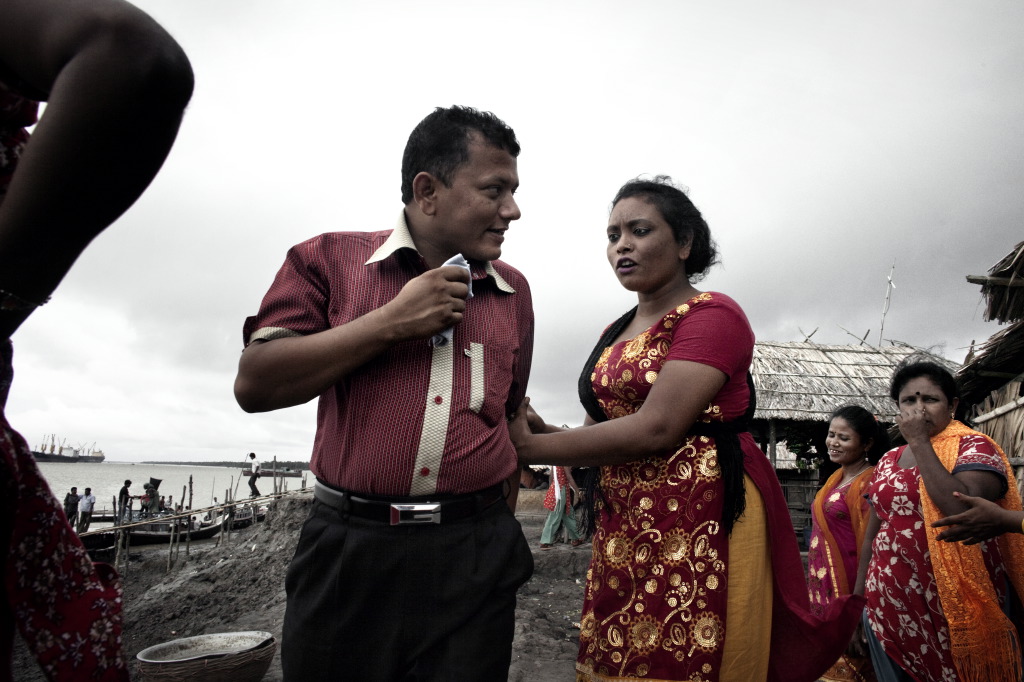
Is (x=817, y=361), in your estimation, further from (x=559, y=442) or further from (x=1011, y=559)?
(x=559, y=442)

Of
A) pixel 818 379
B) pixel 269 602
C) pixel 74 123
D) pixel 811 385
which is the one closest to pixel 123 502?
pixel 269 602

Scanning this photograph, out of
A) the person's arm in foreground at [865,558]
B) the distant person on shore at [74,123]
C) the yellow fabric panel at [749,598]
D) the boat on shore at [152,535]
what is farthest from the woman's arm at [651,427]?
the boat on shore at [152,535]

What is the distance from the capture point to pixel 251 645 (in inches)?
229

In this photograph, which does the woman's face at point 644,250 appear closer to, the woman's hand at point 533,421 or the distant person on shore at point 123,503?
the woman's hand at point 533,421

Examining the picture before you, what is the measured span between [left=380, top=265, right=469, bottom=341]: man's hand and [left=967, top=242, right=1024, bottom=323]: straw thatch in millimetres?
5359

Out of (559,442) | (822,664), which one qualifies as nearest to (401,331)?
(559,442)

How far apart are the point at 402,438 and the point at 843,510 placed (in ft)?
14.8

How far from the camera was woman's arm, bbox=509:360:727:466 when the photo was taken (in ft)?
6.67

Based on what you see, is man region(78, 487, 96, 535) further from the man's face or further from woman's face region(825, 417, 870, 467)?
the man's face

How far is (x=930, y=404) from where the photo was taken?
12.7 feet

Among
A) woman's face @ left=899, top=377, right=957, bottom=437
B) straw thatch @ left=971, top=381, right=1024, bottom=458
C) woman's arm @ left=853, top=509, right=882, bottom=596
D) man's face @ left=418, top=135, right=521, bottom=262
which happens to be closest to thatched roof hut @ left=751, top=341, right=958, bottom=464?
straw thatch @ left=971, top=381, right=1024, bottom=458

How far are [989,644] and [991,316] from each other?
342 centimetres

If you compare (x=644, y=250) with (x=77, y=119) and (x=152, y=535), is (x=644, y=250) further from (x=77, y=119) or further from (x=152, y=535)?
(x=152, y=535)

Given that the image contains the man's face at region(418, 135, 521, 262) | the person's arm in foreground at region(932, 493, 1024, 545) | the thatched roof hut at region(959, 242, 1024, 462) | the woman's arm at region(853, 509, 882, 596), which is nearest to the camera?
the man's face at region(418, 135, 521, 262)
